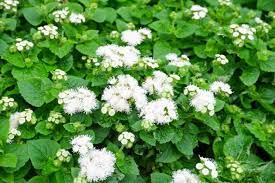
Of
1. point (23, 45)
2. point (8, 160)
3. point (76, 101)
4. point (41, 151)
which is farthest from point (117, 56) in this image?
point (8, 160)

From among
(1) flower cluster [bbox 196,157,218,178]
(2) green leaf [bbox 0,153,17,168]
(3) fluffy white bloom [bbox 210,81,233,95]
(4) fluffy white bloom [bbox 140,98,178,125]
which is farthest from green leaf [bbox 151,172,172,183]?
(2) green leaf [bbox 0,153,17,168]

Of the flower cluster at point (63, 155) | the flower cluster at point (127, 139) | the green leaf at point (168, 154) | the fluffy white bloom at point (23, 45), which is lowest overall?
the green leaf at point (168, 154)

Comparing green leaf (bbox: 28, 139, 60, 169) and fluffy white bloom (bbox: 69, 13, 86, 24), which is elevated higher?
fluffy white bloom (bbox: 69, 13, 86, 24)

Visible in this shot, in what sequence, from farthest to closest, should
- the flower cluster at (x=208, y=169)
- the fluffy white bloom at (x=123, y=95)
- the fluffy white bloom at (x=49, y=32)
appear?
the fluffy white bloom at (x=49, y=32) < the fluffy white bloom at (x=123, y=95) < the flower cluster at (x=208, y=169)

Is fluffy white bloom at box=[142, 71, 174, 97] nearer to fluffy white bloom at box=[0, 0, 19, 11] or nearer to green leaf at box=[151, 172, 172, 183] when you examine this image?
green leaf at box=[151, 172, 172, 183]

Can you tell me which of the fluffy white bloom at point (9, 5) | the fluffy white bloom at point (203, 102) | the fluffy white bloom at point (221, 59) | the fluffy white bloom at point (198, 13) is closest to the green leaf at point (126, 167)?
the fluffy white bloom at point (203, 102)

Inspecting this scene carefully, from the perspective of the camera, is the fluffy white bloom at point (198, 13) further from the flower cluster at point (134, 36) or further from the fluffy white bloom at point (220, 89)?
the fluffy white bloom at point (220, 89)

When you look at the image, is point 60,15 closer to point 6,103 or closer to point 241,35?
point 6,103

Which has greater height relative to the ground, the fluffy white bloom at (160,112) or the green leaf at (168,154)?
the fluffy white bloom at (160,112)
